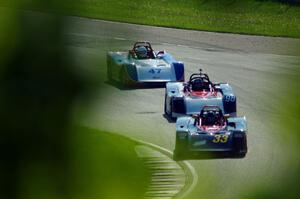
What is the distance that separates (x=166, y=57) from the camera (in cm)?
1783

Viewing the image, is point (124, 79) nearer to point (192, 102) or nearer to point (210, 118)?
point (210, 118)

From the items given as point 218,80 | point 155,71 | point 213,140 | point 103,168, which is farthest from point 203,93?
point 103,168

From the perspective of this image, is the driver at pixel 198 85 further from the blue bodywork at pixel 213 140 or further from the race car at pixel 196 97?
the blue bodywork at pixel 213 140

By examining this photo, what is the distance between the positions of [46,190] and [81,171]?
35mm

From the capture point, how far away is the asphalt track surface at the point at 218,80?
0.62 metres

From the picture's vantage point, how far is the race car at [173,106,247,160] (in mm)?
12328

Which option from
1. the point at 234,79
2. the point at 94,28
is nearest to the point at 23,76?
the point at 94,28

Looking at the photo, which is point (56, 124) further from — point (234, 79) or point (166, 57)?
point (166, 57)

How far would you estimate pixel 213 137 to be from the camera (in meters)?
12.5

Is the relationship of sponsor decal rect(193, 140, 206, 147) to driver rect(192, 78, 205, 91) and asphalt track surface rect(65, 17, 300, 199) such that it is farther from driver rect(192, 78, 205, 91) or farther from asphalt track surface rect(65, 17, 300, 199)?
driver rect(192, 78, 205, 91)

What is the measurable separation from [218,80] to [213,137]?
178 inches

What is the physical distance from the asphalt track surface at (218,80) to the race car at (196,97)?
0.70 feet

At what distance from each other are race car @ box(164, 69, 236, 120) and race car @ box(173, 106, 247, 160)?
1.32 meters

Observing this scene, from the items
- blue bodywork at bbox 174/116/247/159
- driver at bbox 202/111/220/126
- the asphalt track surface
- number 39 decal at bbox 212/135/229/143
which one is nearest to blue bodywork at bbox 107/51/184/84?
the asphalt track surface
